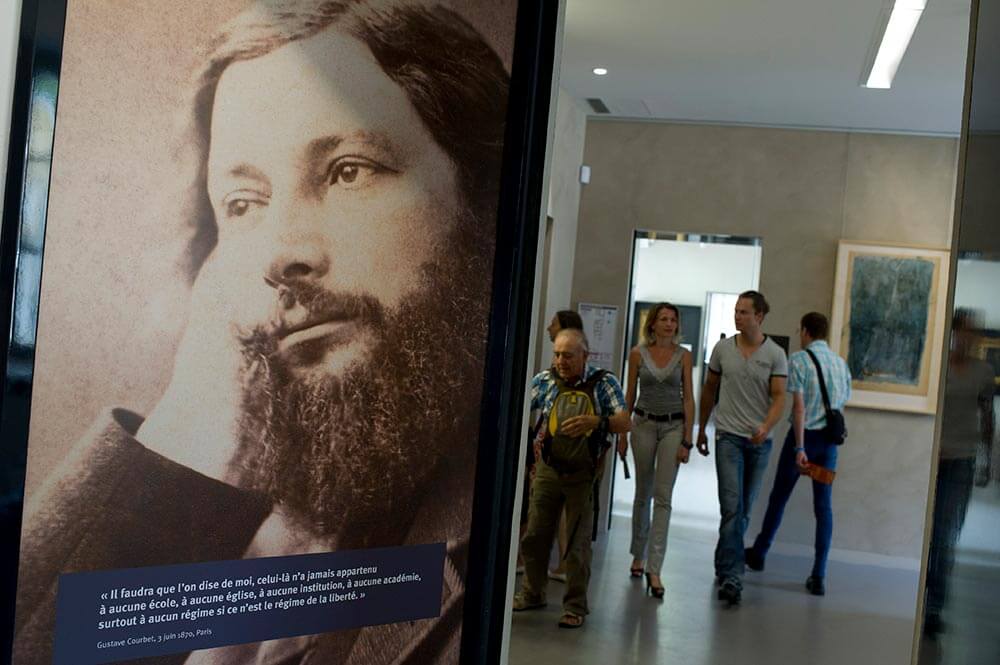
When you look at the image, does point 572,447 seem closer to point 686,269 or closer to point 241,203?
point 241,203

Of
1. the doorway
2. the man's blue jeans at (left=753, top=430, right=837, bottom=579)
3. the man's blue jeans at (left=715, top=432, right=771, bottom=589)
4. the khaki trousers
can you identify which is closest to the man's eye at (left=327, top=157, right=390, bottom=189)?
the khaki trousers

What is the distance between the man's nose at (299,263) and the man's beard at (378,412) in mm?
30

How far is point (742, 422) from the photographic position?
646 centimetres

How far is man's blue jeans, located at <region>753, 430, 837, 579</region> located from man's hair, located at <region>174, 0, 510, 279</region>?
5.39 meters

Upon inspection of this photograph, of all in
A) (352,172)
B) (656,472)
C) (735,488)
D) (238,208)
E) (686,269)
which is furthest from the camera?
(686,269)

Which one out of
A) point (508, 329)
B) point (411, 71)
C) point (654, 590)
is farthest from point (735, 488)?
point (411, 71)

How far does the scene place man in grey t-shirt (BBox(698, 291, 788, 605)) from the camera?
6.44 meters

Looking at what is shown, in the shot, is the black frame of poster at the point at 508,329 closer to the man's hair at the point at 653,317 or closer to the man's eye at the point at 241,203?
the man's eye at the point at 241,203

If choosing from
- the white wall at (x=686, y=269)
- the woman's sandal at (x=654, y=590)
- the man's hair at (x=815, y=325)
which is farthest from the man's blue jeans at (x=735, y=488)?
the white wall at (x=686, y=269)

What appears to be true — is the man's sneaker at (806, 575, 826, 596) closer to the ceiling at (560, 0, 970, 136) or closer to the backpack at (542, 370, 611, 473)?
the backpack at (542, 370, 611, 473)

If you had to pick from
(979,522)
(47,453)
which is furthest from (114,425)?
(979,522)

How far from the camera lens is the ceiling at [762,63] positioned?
5.76m

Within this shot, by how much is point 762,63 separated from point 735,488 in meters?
2.72

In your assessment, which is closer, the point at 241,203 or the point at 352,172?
the point at 241,203
